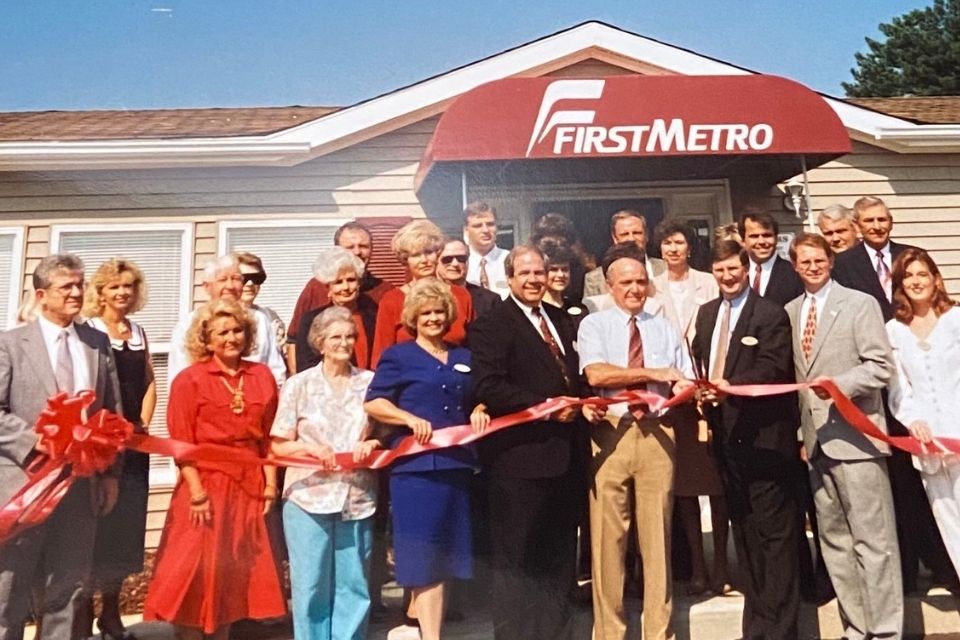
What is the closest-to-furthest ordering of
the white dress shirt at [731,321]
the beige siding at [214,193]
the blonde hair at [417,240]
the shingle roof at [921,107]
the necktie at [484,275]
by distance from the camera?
the white dress shirt at [731,321] < the blonde hair at [417,240] < the necktie at [484,275] < the beige siding at [214,193] < the shingle roof at [921,107]

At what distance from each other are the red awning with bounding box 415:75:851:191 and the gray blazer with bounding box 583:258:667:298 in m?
1.50

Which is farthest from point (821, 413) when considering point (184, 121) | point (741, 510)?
point (184, 121)

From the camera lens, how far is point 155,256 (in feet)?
21.8

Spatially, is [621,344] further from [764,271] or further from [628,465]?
[764,271]

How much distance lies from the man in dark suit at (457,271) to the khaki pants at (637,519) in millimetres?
990

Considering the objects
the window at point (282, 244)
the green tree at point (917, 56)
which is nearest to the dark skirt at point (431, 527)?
the window at point (282, 244)

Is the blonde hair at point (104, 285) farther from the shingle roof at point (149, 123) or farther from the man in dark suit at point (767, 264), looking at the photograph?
the man in dark suit at point (767, 264)

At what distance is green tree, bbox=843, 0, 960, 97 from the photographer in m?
26.5

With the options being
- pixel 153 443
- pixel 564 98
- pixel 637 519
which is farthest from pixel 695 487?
pixel 564 98

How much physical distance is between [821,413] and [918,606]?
3.86 ft

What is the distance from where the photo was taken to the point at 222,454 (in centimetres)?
332

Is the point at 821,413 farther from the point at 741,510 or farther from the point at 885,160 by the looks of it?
the point at 885,160

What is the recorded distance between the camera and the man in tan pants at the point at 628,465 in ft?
11.1

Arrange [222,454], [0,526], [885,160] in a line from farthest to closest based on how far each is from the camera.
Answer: [885,160] → [222,454] → [0,526]
